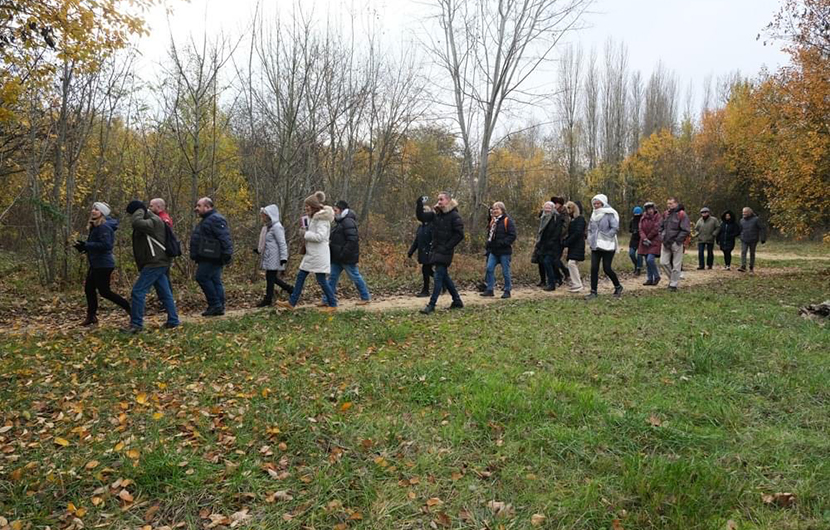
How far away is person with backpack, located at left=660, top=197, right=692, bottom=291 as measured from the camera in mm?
10305

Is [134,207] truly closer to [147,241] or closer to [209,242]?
[147,241]

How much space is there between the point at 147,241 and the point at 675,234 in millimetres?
9736

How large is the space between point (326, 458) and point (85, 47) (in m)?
6.75

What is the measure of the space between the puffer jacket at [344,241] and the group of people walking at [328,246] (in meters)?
0.02

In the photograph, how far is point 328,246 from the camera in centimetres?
831

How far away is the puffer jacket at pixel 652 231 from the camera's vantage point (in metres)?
11.0

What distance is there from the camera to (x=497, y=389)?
177 inches

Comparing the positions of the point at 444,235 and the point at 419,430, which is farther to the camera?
the point at 444,235

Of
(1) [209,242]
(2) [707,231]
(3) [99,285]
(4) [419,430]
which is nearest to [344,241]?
(1) [209,242]

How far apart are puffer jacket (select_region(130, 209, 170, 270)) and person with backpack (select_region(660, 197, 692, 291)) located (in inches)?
367

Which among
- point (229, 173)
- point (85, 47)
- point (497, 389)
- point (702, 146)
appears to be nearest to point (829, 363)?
point (497, 389)

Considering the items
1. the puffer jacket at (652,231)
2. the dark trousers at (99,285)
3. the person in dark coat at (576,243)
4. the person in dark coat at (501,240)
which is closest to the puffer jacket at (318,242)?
the dark trousers at (99,285)

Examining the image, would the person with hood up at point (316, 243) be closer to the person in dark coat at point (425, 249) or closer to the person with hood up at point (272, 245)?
the person with hood up at point (272, 245)

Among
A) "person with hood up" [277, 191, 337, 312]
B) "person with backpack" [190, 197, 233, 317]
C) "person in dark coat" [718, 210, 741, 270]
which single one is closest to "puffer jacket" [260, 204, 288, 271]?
"person with hood up" [277, 191, 337, 312]
